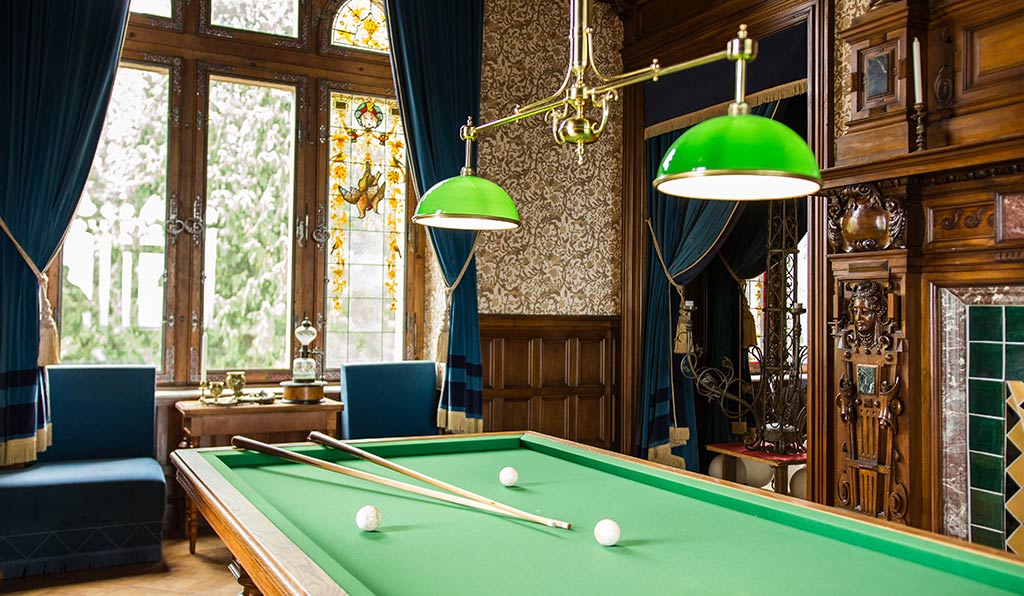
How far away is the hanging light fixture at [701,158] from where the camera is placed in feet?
5.96

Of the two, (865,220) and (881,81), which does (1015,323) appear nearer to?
(865,220)

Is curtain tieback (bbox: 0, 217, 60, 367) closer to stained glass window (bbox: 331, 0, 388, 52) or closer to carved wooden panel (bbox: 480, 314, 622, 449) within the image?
stained glass window (bbox: 331, 0, 388, 52)

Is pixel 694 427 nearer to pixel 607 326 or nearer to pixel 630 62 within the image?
pixel 607 326

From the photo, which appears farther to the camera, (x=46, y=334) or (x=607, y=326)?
(x=607, y=326)

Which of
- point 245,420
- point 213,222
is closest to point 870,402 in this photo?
point 245,420

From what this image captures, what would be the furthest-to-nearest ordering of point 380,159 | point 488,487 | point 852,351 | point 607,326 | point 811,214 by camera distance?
point 607,326 → point 380,159 → point 811,214 → point 852,351 → point 488,487

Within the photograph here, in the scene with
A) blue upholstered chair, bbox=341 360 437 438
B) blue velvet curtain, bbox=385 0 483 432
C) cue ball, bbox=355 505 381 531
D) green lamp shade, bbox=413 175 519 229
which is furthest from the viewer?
blue velvet curtain, bbox=385 0 483 432

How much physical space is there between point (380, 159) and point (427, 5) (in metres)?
0.97

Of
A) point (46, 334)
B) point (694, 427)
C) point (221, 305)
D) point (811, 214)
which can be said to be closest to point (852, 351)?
point (811, 214)

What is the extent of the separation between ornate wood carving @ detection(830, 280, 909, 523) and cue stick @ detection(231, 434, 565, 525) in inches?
83.0

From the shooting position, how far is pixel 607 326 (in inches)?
226

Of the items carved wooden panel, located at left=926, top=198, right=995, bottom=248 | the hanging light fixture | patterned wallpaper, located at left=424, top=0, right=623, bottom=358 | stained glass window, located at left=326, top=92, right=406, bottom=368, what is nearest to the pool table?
the hanging light fixture

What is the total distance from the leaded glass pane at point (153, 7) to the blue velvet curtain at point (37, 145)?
0.34 m

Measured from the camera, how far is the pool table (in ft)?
5.54
